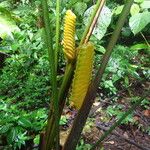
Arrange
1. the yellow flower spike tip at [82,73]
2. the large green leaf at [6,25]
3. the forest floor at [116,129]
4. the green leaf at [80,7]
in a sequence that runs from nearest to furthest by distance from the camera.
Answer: the large green leaf at [6,25] → the yellow flower spike tip at [82,73] → the green leaf at [80,7] → the forest floor at [116,129]

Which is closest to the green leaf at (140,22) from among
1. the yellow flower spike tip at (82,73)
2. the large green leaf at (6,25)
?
the yellow flower spike tip at (82,73)

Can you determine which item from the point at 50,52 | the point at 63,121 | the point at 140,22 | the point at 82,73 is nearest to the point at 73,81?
the point at 82,73

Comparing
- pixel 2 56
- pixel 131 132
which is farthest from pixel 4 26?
pixel 2 56

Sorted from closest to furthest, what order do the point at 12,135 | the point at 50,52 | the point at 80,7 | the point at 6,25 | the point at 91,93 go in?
the point at 6,25, the point at 50,52, the point at 91,93, the point at 80,7, the point at 12,135

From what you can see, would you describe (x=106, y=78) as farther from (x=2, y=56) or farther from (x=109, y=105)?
(x=2, y=56)

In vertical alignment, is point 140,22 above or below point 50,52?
above

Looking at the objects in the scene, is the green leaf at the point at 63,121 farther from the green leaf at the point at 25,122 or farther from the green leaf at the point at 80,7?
the green leaf at the point at 80,7

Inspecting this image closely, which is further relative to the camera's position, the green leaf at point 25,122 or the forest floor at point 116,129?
the forest floor at point 116,129

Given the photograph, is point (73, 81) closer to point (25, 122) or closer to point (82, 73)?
point (82, 73)
